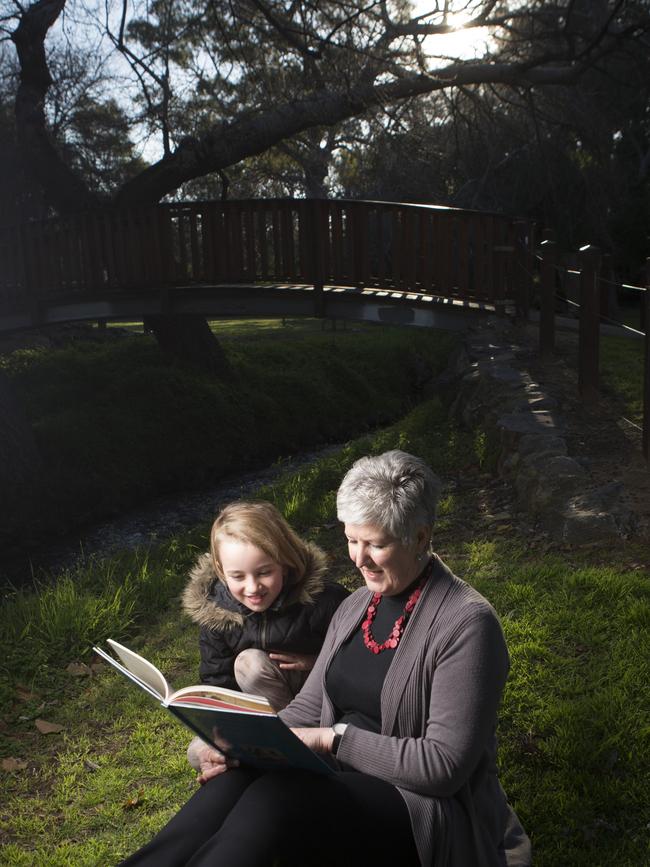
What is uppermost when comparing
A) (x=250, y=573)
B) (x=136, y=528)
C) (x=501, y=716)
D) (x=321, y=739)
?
(x=250, y=573)

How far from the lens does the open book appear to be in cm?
218

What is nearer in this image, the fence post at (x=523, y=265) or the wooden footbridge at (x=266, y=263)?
the fence post at (x=523, y=265)

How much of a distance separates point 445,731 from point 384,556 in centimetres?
45

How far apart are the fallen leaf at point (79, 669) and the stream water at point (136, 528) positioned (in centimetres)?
311

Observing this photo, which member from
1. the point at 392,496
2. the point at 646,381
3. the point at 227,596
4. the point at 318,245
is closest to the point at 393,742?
the point at 392,496

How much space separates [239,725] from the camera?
A: 222cm

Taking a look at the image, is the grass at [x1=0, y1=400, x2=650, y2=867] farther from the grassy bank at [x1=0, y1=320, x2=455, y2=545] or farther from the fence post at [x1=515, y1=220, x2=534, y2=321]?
the grassy bank at [x1=0, y1=320, x2=455, y2=545]

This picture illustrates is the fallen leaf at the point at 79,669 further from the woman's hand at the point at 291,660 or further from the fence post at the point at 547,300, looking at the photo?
the fence post at the point at 547,300

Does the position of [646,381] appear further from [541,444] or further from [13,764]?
[13,764]

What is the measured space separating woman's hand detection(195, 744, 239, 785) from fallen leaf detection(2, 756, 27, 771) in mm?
2244

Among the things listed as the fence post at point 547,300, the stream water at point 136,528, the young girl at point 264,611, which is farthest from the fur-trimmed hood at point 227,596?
the fence post at point 547,300

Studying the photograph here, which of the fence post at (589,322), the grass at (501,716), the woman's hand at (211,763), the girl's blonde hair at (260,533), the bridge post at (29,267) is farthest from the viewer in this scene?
the bridge post at (29,267)

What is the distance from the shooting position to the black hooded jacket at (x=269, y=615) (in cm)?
309

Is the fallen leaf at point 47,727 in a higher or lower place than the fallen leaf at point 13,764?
lower
